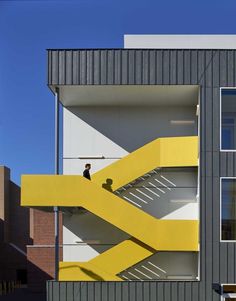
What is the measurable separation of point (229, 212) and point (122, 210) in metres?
3.76

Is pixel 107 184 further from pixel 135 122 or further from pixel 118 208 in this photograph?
pixel 135 122

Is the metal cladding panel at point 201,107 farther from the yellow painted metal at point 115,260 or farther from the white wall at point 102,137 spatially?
the white wall at point 102,137

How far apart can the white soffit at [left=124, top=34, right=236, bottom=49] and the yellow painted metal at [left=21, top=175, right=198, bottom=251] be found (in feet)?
21.1

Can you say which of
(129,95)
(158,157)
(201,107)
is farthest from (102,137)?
(201,107)

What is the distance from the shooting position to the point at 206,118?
16.1m

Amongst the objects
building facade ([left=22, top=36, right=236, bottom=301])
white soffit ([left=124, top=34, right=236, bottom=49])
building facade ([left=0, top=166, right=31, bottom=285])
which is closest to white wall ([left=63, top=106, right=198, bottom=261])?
building facade ([left=22, top=36, right=236, bottom=301])

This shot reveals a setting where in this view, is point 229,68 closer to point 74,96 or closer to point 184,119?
point 184,119

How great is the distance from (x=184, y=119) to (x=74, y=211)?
6.03m

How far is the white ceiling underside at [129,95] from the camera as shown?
16.8 meters

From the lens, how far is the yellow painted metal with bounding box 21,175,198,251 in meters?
16.3

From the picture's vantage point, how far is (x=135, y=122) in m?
19.5

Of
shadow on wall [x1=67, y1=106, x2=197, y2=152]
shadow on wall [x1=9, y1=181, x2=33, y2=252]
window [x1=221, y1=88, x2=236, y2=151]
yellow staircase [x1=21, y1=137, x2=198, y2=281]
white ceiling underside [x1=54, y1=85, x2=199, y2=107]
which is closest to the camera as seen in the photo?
window [x1=221, y1=88, x2=236, y2=151]

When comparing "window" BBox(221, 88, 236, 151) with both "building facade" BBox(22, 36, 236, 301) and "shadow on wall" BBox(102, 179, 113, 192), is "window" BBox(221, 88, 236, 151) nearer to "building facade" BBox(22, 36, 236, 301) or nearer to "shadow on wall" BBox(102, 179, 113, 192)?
"building facade" BBox(22, 36, 236, 301)

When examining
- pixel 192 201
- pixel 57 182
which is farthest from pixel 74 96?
pixel 192 201
